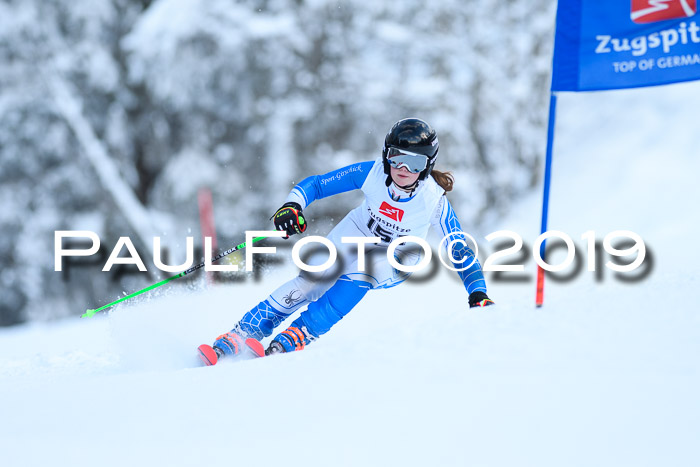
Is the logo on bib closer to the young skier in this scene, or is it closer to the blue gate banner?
the young skier

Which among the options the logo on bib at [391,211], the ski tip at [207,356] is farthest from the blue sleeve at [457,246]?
the ski tip at [207,356]

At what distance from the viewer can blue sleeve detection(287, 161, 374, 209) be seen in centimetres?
390

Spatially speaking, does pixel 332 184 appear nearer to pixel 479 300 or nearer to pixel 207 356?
pixel 479 300

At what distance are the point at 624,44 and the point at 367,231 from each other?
1636 millimetres

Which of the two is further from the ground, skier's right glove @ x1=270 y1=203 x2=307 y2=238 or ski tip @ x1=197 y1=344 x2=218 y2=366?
skier's right glove @ x1=270 y1=203 x2=307 y2=238

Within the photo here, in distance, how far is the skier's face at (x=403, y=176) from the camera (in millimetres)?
3658

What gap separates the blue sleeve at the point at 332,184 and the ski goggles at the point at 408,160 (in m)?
0.26

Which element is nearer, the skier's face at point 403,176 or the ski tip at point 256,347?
the skier's face at point 403,176

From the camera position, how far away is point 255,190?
1270 cm

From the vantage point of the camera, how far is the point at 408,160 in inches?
142

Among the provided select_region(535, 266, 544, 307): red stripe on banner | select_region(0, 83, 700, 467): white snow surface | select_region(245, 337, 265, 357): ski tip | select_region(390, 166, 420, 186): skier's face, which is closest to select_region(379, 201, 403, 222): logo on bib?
select_region(390, 166, 420, 186): skier's face

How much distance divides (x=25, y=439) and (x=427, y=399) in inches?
52.8

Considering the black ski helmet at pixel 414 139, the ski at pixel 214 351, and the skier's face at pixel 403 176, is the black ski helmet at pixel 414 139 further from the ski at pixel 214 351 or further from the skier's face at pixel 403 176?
the ski at pixel 214 351

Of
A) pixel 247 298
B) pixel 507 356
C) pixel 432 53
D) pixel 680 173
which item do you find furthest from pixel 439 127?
pixel 507 356
